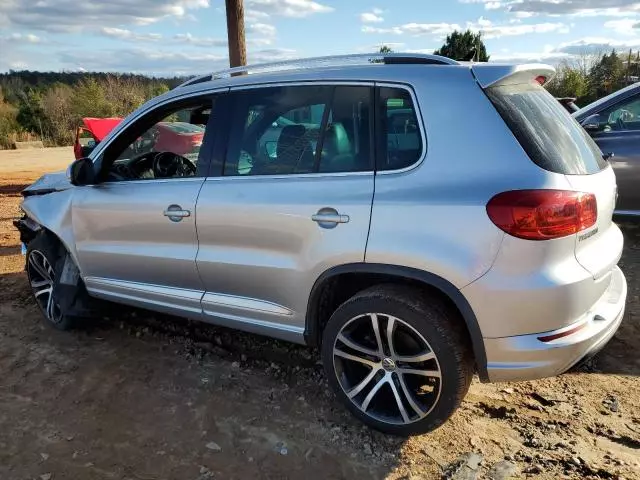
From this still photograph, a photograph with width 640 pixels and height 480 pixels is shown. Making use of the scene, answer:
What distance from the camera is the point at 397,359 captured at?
2881 mm

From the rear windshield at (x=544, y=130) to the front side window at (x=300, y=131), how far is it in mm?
691

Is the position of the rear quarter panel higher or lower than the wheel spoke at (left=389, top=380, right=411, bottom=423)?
higher

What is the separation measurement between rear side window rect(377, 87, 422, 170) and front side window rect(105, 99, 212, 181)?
1.33 m

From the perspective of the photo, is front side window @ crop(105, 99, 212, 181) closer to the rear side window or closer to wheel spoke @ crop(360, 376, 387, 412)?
the rear side window

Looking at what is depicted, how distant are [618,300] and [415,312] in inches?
44.3

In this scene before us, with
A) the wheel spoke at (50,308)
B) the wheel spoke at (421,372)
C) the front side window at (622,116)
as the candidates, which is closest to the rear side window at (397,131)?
the wheel spoke at (421,372)

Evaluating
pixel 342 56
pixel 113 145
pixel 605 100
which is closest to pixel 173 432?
pixel 113 145

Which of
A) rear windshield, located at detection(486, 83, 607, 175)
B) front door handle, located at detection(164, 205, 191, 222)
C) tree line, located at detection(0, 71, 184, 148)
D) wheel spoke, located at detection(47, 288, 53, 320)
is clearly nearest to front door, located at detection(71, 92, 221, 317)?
front door handle, located at detection(164, 205, 191, 222)

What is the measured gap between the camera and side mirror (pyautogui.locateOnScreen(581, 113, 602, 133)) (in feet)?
20.5

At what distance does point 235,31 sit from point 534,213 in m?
7.52

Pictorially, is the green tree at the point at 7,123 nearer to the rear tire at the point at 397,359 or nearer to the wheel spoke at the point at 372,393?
the rear tire at the point at 397,359

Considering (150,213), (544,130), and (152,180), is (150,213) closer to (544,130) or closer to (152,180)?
(152,180)

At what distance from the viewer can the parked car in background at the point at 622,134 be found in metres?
6.09

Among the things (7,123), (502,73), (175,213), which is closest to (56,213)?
(175,213)
